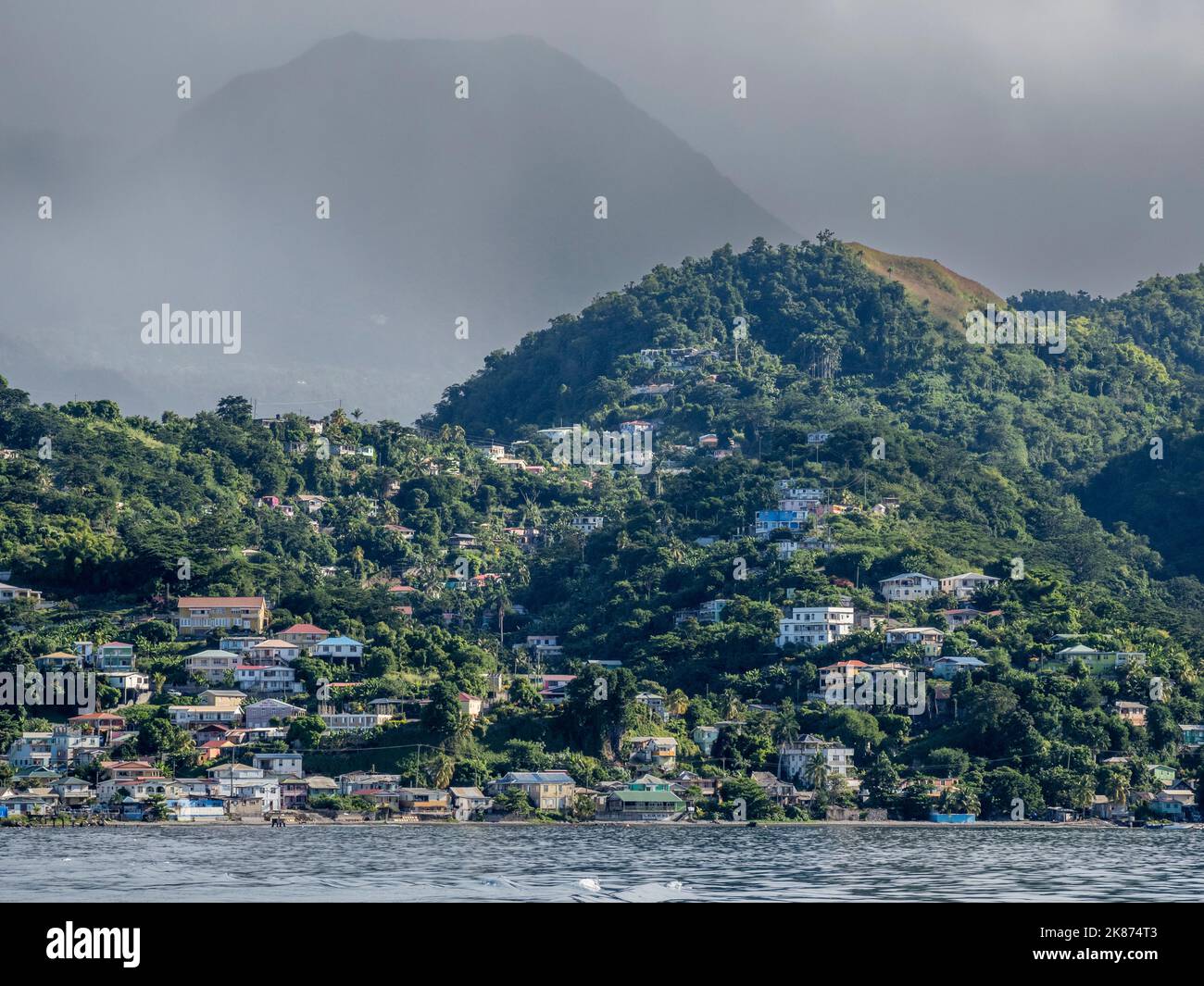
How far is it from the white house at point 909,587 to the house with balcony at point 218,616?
2626 cm

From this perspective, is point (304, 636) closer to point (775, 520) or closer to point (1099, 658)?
point (775, 520)

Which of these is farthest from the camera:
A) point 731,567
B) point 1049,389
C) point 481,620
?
point 1049,389

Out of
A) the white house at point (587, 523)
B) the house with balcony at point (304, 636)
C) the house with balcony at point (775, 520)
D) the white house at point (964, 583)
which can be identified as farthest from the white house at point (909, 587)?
the white house at point (587, 523)

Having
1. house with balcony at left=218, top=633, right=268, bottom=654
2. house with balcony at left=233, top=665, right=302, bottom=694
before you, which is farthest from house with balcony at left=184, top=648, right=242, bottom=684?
house with balcony at left=218, top=633, right=268, bottom=654

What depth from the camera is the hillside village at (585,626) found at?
217ft

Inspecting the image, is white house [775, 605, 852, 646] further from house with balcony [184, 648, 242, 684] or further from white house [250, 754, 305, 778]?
white house [250, 754, 305, 778]

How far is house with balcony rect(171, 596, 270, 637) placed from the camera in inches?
3125

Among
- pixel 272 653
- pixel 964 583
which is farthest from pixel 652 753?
pixel 964 583

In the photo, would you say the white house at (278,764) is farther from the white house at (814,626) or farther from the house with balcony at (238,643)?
the white house at (814,626)

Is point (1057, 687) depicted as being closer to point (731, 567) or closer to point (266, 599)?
point (731, 567)
